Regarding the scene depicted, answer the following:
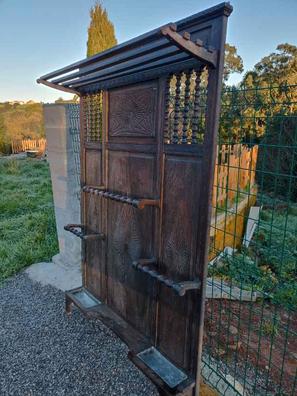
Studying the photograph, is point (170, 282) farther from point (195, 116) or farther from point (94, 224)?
point (94, 224)

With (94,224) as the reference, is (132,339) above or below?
below

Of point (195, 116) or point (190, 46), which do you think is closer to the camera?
point (190, 46)

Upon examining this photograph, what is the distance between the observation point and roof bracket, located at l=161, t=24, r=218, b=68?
976 millimetres

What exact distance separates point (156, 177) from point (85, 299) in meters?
1.37

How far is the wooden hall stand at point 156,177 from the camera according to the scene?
125 centimetres

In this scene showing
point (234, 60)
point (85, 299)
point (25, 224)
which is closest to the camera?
point (85, 299)

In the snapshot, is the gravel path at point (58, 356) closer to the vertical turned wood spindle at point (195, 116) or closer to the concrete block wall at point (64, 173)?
the concrete block wall at point (64, 173)

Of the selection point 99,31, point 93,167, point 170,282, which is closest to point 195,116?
point 170,282

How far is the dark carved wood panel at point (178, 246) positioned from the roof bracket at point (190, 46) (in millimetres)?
442

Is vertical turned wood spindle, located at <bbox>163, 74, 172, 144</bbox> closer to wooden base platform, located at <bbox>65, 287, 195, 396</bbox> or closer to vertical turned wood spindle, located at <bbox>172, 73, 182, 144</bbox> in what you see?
vertical turned wood spindle, located at <bbox>172, 73, 182, 144</bbox>

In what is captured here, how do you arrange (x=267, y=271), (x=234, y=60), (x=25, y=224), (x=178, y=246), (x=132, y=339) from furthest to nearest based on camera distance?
(x=234, y=60) < (x=25, y=224) < (x=267, y=271) < (x=132, y=339) < (x=178, y=246)

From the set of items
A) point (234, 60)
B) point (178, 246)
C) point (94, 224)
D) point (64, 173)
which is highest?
point (234, 60)

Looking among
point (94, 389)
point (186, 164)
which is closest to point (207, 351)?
point (94, 389)

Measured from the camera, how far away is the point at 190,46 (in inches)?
41.8
